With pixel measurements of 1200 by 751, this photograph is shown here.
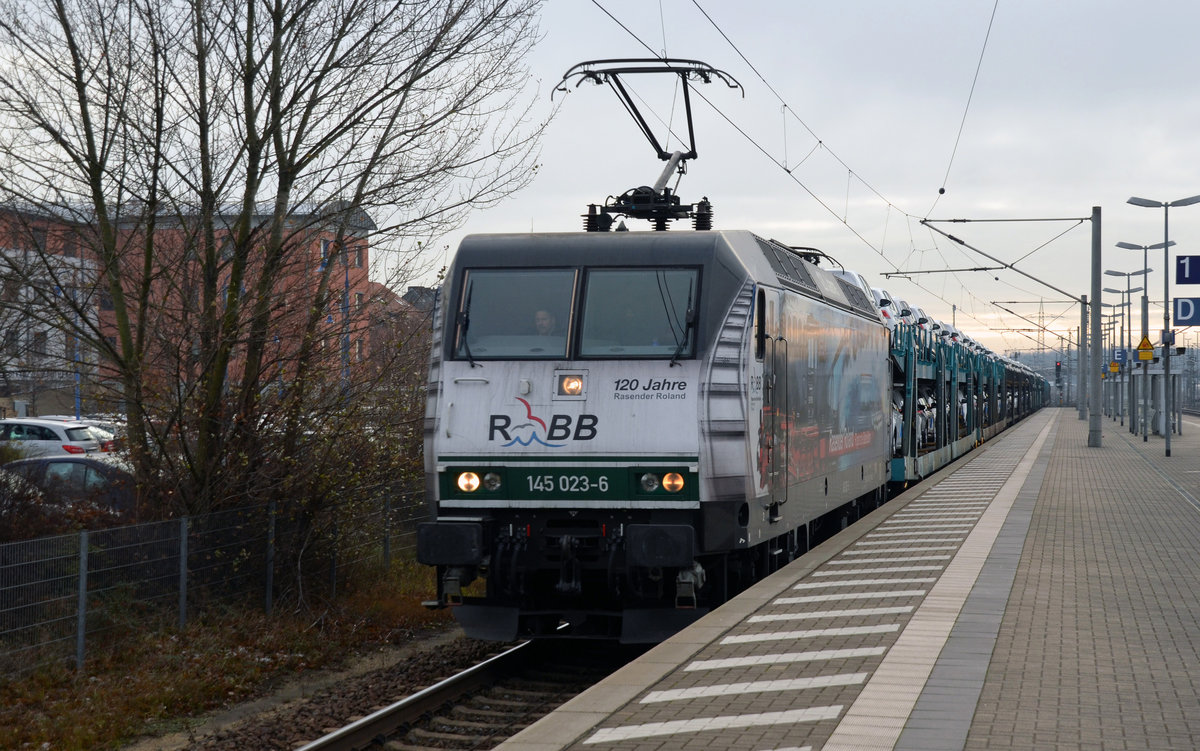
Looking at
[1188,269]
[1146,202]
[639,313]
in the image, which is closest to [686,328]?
[639,313]

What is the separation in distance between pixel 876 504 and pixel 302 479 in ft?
35.4

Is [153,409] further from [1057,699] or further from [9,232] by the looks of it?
[1057,699]

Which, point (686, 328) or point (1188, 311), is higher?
point (1188, 311)

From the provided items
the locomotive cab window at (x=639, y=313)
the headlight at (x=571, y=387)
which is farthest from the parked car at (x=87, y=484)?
the locomotive cab window at (x=639, y=313)

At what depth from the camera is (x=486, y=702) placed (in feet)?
30.6

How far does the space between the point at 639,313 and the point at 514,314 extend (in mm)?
997

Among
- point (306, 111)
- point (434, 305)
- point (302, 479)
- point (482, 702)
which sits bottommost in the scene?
point (482, 702)

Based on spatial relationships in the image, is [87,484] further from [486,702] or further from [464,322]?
[486,702]

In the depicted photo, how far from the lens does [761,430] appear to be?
33.5 ft

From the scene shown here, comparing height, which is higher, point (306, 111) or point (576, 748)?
point (306, 111)

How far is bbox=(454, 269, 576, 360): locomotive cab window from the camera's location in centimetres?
1003

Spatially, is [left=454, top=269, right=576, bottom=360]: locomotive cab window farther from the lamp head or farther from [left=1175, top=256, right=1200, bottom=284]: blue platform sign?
the lamp head

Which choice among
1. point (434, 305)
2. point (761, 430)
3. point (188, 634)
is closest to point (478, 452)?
point (434, 305)

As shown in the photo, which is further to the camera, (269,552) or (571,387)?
(269,552)
